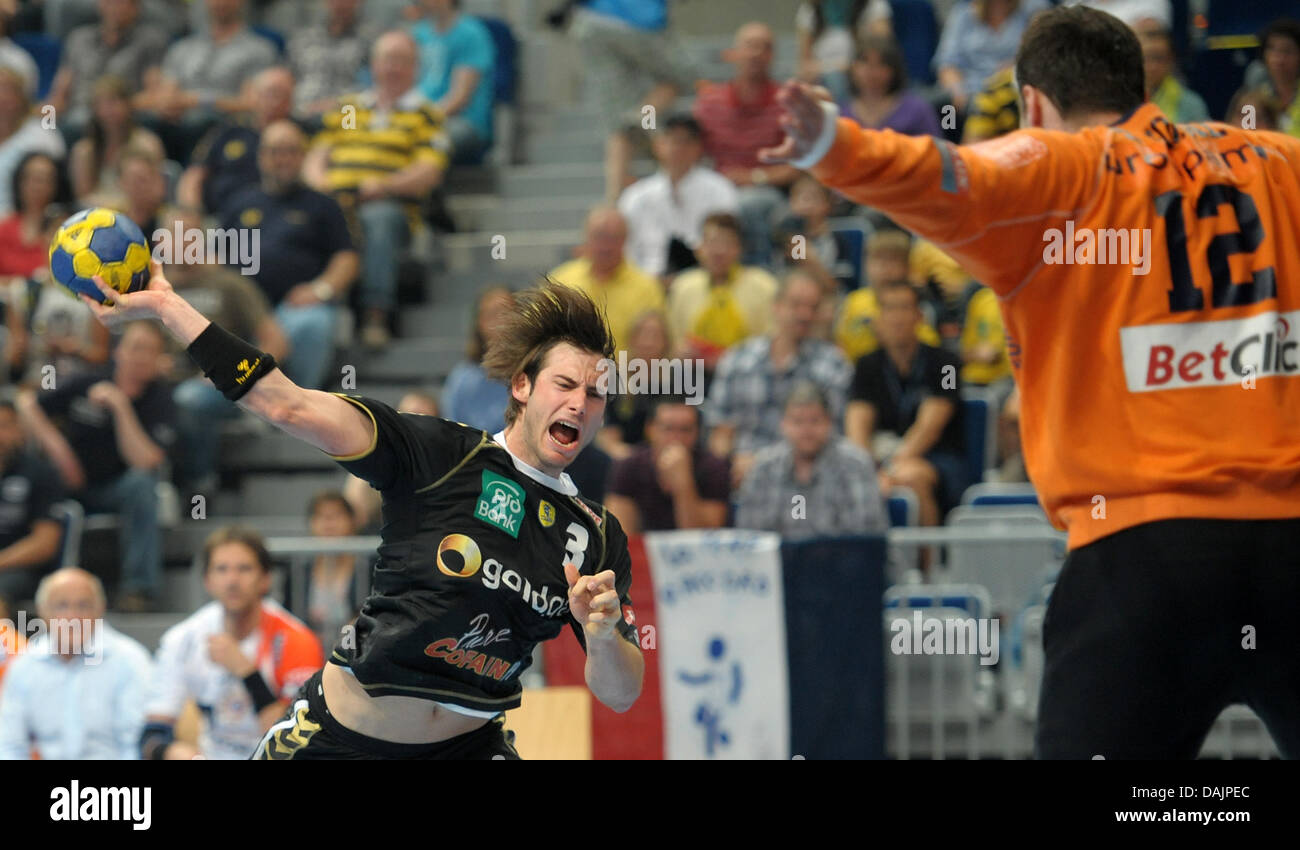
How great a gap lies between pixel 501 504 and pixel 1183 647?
1.93 metres

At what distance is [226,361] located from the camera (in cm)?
406

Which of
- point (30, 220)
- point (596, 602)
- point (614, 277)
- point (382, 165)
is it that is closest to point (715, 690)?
point (614, 277)

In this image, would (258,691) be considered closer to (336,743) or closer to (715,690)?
(715,690)

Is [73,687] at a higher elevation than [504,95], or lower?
lower

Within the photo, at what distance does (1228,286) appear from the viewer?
170 inches

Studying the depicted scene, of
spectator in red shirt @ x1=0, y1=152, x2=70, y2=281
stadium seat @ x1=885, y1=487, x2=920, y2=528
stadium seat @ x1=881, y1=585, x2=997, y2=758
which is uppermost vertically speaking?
spectator in red shirt @ x1=0, y1=152, x2=70, y2=281

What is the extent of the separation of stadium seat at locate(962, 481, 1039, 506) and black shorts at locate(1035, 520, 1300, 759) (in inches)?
195

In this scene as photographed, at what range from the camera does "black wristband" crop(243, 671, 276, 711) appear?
8125 mm

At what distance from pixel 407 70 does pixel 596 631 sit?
8685mm

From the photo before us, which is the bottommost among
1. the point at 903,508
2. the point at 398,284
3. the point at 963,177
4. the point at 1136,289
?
the point at 903,508

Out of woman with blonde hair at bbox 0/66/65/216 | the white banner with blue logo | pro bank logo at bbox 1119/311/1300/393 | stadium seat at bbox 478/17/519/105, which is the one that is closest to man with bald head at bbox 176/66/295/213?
woman with blonde hair at bbox 0/66/65/216

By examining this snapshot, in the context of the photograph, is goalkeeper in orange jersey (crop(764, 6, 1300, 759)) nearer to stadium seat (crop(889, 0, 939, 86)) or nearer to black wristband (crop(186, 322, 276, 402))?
black wristband (crop(186, 322, 276, 402))

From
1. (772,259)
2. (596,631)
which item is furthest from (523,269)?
(596,631)

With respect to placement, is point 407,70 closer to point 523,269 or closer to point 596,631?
point 523,269
